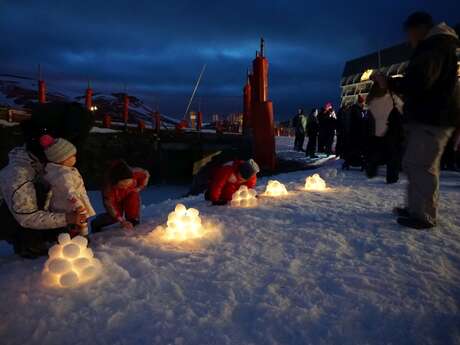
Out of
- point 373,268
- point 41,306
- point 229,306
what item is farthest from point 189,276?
point 373,268

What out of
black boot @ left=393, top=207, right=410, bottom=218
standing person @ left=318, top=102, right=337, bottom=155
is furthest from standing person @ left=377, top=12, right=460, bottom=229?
standing person @ left=318, top=102, right=337, bottom=155

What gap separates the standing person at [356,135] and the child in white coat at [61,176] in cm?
612

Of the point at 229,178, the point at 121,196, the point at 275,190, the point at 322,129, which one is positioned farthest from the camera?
the point at 322,129

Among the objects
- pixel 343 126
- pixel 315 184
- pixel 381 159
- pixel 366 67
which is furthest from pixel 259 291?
pixel 366 67

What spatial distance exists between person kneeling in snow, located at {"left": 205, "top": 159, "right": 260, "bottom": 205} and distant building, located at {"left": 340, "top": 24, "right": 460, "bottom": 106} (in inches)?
1301

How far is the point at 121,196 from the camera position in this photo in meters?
3.81

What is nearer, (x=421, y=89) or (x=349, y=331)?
(x=349, y=331)

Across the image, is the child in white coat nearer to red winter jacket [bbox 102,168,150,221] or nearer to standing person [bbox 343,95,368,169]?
red winter jacket [bbox 102,168,150,221]

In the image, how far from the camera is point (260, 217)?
13.0 ft

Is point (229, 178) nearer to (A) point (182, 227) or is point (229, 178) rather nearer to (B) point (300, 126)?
(A) point (182, 227)

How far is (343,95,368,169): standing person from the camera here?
7.50 metres

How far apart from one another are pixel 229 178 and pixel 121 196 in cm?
162

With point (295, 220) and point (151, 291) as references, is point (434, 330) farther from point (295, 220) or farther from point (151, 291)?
point (295, 220)

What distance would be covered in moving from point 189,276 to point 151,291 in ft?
1.03
